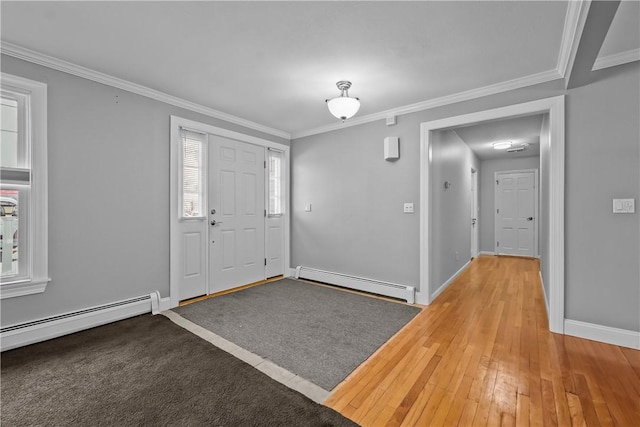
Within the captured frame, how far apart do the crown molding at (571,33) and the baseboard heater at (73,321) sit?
4.27m

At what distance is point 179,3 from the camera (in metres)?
1.85

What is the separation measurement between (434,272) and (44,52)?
14.9ft

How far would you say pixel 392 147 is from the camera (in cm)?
372

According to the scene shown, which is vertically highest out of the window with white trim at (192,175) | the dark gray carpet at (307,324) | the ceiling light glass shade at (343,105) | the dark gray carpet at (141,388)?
the ceiling light glass shade at (343,105)

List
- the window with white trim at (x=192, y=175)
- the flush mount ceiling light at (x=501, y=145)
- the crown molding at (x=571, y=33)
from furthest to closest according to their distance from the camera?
the flush mount ceiling light at (x=501, y=145) < the window with white trim at (x=192, y=175) < the crown molding at (x=571, y=33)

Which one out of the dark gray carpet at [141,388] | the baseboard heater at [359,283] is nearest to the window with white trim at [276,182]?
the baseboard heater at [359,283]

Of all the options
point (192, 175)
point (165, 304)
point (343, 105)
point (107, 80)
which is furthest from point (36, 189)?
point (343, 105)

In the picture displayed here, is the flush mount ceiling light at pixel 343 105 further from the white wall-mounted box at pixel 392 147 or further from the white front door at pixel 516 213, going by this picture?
the white front door at pixel 516 213

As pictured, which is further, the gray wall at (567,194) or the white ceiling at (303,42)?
the gray wall at (567,194)

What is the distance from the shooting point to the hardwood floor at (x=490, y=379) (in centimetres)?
162

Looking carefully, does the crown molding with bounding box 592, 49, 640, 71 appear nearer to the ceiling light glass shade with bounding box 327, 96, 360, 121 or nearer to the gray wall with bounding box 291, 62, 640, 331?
the gray wall with bounding box 291, 62, 640, 331

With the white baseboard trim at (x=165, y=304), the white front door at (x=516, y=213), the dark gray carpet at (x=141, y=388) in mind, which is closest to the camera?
the dark gray carpet at (x=141, y=388)

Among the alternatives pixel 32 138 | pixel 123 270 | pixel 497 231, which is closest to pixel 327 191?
pixel 123 270

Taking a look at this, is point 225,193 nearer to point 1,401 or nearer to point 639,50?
point 1,401
